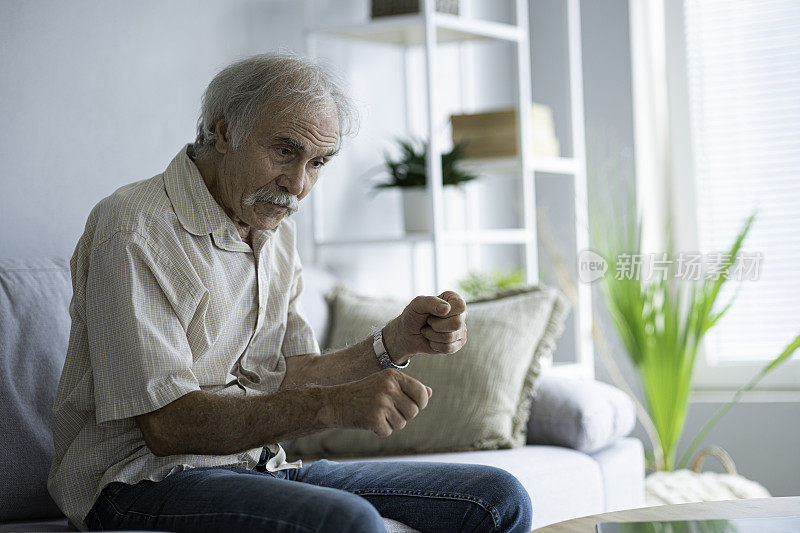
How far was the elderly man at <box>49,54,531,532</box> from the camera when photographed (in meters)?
1.32

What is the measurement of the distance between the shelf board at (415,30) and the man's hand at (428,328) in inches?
51.9

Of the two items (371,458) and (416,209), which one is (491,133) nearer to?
(416,209)

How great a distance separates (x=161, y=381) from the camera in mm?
1347

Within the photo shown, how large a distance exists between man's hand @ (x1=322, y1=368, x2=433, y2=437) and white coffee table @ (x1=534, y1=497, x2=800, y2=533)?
25 centimetres

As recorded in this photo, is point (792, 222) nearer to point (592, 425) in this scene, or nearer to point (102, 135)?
point (592, 425)

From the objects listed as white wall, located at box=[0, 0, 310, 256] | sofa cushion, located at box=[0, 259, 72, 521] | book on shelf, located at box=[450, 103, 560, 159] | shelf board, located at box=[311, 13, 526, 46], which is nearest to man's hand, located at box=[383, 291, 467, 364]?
sofa cushion, located at box=[0, 259, 72, 521]

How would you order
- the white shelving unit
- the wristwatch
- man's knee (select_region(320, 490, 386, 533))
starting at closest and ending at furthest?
man's knee (select_region(320, 490, 386, 533)) → the wristwatch → the white shelving unit

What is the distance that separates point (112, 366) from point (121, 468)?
0.16 meters

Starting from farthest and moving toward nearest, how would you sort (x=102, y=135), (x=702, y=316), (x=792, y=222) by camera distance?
(x=792, y=222) → (x=702, y=316) → (x=102, y=135)

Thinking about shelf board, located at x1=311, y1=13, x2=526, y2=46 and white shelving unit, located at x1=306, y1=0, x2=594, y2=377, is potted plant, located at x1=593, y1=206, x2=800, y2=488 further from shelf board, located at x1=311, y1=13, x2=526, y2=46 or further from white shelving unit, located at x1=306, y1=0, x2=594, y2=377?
shelf board, located at x1=311, y1=13, x2=526, y2=46

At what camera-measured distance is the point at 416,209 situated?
279 cm

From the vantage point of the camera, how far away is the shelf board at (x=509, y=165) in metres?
3.13

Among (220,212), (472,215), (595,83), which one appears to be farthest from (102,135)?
(595,83)

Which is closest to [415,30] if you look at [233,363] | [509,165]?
[509,165]
